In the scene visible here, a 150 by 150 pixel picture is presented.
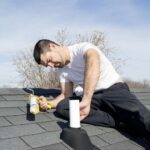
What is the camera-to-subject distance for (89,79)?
11.5 feet

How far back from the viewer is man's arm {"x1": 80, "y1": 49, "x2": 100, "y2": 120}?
136 inches

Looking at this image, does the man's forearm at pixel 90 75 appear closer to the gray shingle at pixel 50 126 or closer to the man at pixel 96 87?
the man at pixel 96 87

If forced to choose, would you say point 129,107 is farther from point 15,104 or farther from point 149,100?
point 149,100

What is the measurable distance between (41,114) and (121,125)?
88 centimetres

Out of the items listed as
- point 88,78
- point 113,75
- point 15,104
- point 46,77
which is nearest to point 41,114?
point 15,104

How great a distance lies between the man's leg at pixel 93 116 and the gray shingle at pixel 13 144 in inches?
37.6

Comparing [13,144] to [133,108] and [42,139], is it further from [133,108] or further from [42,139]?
[133,108]

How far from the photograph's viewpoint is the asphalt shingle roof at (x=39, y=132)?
282cm

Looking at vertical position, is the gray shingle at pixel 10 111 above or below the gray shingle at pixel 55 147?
above

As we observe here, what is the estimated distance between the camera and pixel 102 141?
329cm

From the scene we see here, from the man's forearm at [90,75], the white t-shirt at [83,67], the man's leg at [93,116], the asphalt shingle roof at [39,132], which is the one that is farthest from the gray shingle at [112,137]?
the white t-shirt at [83,67]

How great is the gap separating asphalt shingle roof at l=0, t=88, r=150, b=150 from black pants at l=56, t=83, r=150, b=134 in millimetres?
90

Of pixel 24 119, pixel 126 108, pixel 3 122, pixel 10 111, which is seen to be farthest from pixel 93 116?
pixel 3 122

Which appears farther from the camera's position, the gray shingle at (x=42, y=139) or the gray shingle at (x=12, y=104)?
the gray shingle at (x=12, y=104)
